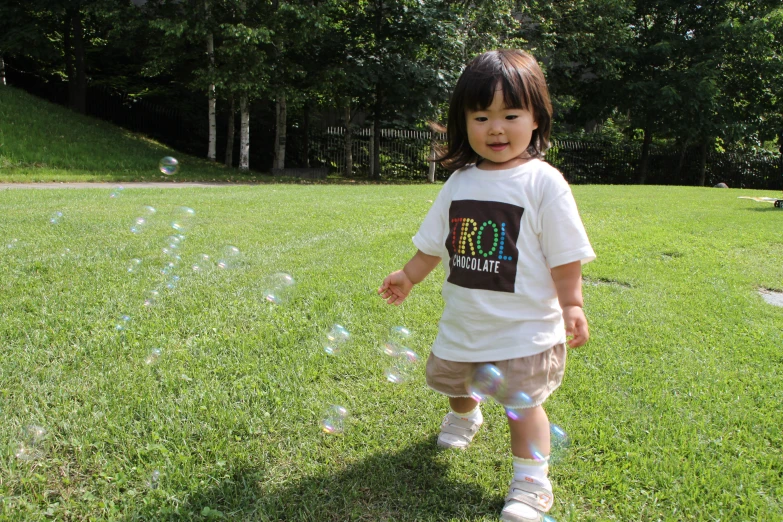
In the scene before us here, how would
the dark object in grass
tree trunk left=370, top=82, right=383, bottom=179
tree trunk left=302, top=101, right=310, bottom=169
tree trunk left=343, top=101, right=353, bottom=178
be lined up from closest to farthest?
the dark object in grass
tree trunk left=370, top=82, right=383, bottom=179
tree trunk left=343, top=101, right=353, bottom=178
tree trunk left=302, top=101, right=310, bottom=169

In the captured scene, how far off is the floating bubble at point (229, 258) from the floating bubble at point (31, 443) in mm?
2357

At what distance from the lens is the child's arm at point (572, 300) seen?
1825 millimetres

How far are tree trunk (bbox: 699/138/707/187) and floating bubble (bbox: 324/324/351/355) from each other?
78.8ft

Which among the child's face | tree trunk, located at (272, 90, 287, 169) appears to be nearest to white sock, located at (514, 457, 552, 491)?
the child's face

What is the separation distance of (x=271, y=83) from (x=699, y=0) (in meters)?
16.8

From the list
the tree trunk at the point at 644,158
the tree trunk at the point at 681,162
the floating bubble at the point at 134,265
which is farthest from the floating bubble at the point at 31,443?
the tree trunk at the point at 681,162

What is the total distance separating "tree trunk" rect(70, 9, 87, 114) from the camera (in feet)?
56.1

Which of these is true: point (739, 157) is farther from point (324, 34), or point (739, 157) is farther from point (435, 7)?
point (324, 34)

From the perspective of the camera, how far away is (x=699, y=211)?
893 cm

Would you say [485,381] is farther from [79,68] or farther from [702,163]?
[702,163]

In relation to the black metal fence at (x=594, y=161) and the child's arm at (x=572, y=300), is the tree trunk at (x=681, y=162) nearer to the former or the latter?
the black metal fence at (x=594, y=161)

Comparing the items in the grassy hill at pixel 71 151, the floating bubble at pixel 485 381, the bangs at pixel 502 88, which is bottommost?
the grassy hill at pixel 71 151

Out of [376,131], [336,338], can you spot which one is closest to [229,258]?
[336,338]

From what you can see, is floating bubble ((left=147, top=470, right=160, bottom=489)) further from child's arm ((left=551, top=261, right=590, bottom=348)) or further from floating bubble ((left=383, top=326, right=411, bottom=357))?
child's arm ((left=551, top=261, right=590, bottom=348))
